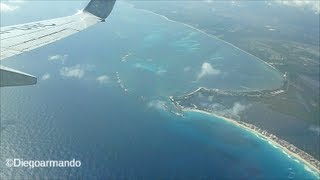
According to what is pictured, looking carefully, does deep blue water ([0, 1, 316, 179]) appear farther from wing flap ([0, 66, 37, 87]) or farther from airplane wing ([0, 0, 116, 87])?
wing flap ([0, 66, 37, 87])

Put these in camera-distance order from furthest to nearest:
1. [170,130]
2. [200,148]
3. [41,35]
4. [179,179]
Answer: [170,130] → [200,148] → [179,179] → [41,35]

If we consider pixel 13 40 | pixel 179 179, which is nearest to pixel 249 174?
pixel 179 179

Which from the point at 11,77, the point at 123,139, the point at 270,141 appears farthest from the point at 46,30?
the point at 270,141

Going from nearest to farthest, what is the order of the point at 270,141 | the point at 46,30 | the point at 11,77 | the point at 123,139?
the point at 11,77 → the point at 46,30 → the point at 123,139 → the point at 270,141

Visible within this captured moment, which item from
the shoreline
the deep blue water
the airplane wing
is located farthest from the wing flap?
the shoreline

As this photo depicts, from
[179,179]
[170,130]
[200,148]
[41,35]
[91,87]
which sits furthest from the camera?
[91,87]

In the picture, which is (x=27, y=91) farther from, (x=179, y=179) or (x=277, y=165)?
(x=277, y=165)

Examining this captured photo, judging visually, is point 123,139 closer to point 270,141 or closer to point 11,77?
point 270,141

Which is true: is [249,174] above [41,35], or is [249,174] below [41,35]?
below

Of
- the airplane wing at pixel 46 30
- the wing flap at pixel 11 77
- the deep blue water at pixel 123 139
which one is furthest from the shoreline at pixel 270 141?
the wing flap at pixel 11 77
